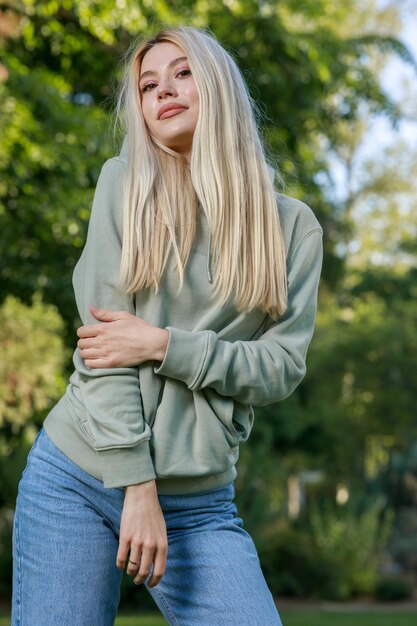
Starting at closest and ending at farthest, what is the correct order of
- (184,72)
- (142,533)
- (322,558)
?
(142,533) → (184,72) → (322,558)

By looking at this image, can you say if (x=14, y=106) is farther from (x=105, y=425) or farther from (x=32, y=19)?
(x=105, y=425)

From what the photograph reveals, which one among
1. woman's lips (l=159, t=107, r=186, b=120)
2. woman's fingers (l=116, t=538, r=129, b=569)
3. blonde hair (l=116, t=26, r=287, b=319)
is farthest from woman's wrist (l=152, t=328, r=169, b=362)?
woman's lips (l=159, t=107, r=186, b=120)

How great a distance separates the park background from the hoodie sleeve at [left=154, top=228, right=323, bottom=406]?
47 centimetres

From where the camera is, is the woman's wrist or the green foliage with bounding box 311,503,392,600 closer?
the woman's wrist

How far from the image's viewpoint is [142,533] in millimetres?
2066

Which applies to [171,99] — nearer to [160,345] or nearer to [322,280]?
[160,345]

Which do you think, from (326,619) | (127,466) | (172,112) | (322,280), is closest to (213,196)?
(172,112)

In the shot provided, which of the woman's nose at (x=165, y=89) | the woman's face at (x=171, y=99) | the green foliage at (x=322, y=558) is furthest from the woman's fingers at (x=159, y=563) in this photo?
the green foliage at (x=322, y=558)

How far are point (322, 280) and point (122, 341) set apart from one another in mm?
12362

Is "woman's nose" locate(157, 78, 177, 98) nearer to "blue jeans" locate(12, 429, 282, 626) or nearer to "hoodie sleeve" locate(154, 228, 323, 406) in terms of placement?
"hoodie sleeve" locate(154, 228, 323, 406)

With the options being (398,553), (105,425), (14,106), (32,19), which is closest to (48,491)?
(105,425)

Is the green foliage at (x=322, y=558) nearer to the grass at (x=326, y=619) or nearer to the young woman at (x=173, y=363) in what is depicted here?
the grass at (x=326, y=619)

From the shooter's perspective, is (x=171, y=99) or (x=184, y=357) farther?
(x=171, y=99)

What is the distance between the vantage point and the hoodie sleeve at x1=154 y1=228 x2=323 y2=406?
2.14 meters
